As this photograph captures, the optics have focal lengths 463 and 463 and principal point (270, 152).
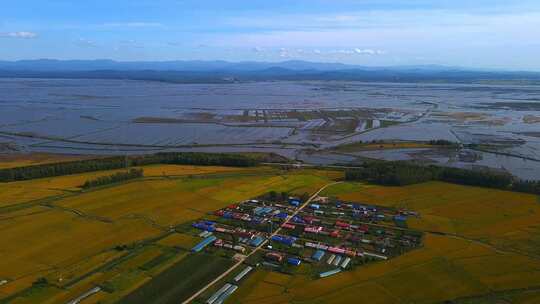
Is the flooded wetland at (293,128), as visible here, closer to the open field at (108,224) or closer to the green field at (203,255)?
the open field at (108,224)

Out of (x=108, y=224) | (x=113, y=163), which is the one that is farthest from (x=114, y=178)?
(x=108, y=224)

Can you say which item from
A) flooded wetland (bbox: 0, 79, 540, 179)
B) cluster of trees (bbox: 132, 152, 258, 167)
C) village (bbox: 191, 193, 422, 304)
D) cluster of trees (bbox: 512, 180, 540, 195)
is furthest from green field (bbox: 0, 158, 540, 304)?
flooded wetland (bbox: 0, 79, 540, 179)

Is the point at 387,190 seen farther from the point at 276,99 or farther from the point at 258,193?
the point at 276,99

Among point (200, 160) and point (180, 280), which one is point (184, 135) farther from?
point (180, 280)

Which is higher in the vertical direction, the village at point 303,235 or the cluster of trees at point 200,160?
the cluster of trees at point 200,160

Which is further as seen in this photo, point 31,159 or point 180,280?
point 31,159

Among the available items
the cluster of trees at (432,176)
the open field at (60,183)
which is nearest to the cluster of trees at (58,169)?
the open field at (60,183)

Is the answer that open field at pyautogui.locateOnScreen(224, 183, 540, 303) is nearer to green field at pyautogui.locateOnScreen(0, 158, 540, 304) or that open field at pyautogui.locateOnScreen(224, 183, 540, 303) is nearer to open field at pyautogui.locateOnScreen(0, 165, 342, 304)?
green field at pyautogui.locateOnScreen(0, 158, 540, 304)
